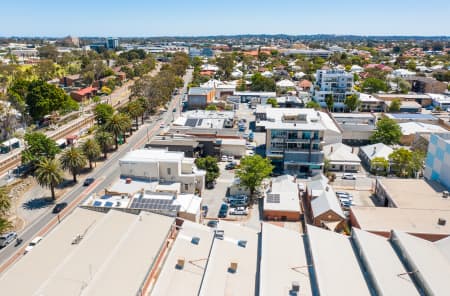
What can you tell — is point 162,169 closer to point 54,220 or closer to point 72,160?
point 72,160

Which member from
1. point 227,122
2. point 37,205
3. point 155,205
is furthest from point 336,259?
point 227,122

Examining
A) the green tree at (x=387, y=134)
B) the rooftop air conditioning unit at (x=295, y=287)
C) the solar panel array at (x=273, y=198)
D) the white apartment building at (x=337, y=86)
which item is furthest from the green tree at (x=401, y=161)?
the white apartment building at (x=337, y=86)

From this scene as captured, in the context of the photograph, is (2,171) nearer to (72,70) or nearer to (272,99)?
(272,99)

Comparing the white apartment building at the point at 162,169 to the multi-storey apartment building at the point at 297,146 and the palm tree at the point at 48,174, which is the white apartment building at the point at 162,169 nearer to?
the palm tree at the point at 48,174

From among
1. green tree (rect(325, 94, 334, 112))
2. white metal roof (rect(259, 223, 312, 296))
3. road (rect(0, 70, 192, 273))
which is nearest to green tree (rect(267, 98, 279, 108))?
green tree (rect(325, 94, 334, 112))

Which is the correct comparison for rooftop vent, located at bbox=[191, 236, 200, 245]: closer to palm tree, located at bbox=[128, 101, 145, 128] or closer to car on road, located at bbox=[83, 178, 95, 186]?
car on road, located at bbox=[83, 178, 95, 186]

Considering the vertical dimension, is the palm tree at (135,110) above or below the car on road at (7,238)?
above
